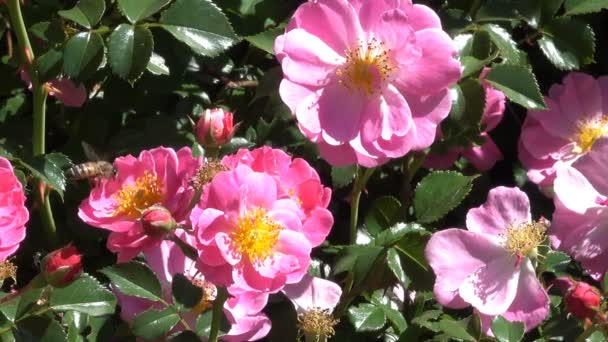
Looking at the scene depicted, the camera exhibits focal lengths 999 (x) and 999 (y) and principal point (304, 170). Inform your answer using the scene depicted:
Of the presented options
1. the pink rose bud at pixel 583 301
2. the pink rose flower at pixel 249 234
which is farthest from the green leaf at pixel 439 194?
the pink rose flower at pixel 249 234

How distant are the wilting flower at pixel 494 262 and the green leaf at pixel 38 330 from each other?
0.53 meters

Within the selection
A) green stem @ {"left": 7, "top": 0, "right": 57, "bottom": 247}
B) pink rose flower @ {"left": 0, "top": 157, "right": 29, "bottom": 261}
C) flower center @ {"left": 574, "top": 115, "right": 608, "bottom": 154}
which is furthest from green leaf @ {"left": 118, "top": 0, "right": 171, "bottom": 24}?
flower center @ {"left": 574, "top": 115, "right": 608, "bottom": 154}

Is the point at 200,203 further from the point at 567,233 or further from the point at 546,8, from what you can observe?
the point at 546,8

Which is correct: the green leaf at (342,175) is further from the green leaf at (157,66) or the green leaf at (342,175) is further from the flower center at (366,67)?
the green leaf at (157,66)

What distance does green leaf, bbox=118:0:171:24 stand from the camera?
147 centimetres

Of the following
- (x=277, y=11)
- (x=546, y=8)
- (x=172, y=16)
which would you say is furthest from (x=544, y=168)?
(x=172, y=16)

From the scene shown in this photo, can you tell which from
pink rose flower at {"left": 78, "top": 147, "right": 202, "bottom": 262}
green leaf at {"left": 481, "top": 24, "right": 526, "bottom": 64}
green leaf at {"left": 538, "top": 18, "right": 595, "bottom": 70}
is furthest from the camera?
green leaf at {"left": 538, "top": 18, "right": 595, "bottom": 70}

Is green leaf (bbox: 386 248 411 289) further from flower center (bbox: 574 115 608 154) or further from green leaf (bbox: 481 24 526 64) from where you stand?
flower center (bbox: 574 115 608 154)

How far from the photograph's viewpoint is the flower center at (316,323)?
55.9 inches

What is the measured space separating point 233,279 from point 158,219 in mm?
118

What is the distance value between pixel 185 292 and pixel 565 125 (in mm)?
950

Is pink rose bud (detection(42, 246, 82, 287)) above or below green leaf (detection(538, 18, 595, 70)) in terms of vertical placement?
below

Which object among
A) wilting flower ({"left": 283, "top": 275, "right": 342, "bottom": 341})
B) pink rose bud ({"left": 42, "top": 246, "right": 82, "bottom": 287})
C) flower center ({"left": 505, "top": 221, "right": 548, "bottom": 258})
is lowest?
wilting flower ({"left": 283, "top": 275, "right": 342, "bottom": 341})

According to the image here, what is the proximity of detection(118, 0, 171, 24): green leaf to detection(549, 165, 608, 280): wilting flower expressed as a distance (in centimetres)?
66
